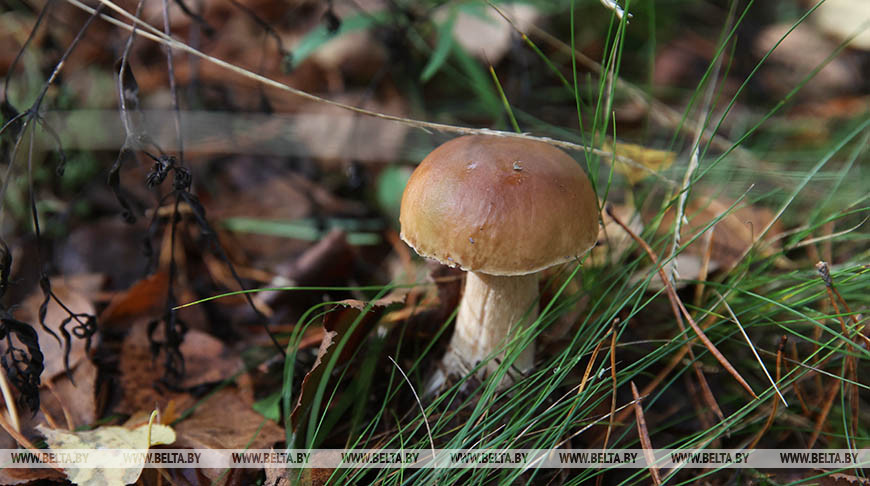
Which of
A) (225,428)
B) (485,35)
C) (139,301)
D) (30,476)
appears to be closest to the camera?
(30,476)

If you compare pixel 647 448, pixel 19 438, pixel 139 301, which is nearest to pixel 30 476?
pixel 19 438

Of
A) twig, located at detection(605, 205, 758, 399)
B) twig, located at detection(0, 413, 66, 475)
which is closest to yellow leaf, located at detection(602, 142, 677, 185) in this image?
twig, located at detection(605, 205, 758, 399)

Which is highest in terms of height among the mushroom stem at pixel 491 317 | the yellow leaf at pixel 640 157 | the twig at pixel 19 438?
the yellow leaf at pixel 640 157

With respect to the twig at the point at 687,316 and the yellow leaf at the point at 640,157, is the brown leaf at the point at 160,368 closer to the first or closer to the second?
the twig at the point at 687,316

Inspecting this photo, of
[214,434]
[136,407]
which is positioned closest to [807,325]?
[214,434]

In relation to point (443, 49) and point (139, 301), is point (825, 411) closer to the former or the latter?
point (443, 49)

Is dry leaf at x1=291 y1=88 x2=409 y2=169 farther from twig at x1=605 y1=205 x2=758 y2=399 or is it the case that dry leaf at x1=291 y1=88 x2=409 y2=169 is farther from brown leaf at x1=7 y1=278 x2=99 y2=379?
twig at x1=605 y1=205 x2=758 y2=399

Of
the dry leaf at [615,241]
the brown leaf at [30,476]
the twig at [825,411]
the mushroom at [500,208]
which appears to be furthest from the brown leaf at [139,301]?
the twig at [825,411]
